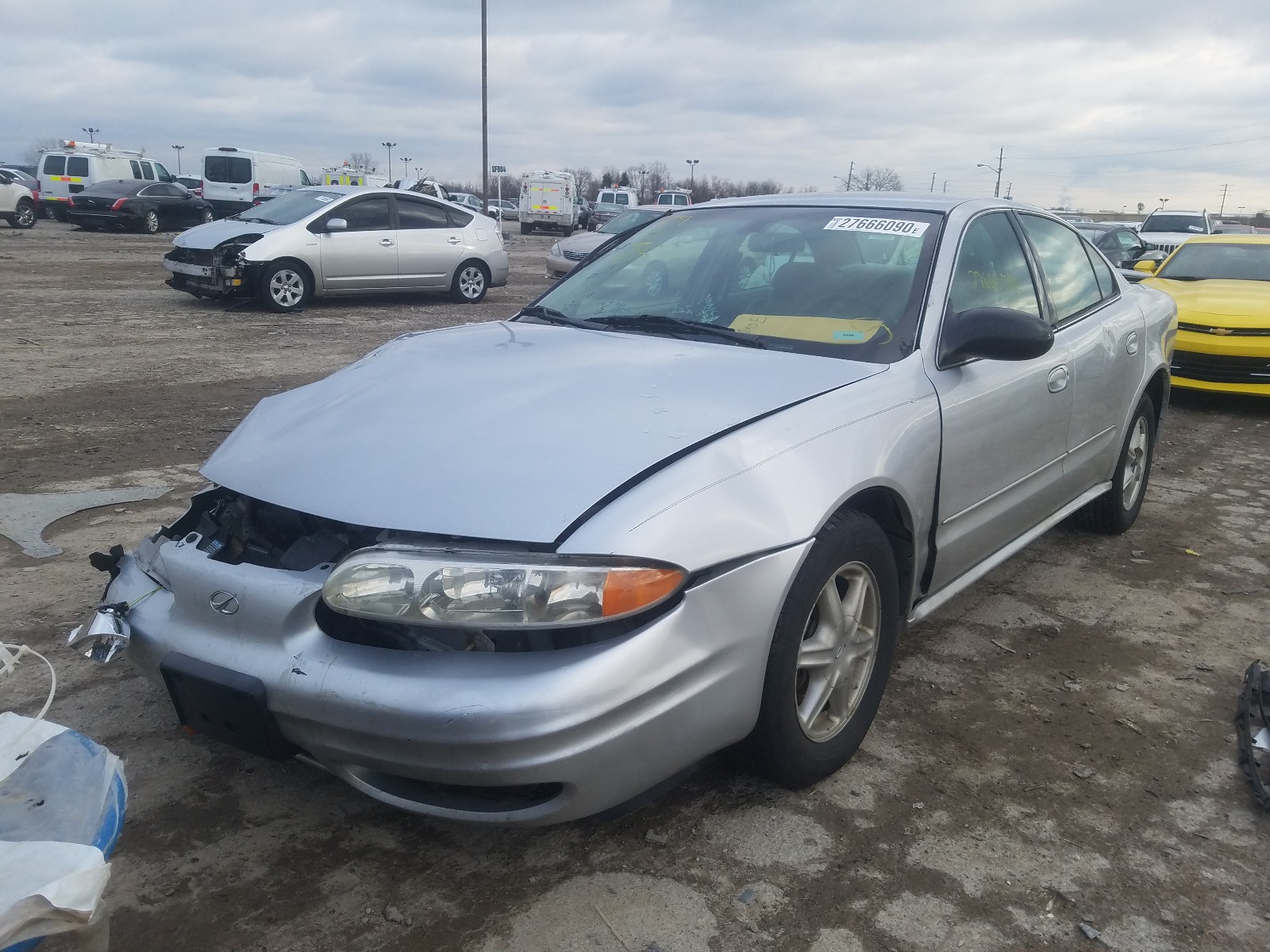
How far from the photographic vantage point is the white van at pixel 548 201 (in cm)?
3828

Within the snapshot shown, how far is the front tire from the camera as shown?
2.35m

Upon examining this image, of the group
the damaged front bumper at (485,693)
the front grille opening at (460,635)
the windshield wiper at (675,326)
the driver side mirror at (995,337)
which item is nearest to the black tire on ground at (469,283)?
the windshield wiper at (675,326)

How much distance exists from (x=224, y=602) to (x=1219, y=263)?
978 centimetres

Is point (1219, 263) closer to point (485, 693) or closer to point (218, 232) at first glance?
point (485, 693)

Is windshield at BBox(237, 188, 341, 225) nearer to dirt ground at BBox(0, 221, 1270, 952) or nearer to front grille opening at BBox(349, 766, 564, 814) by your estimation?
dirt ground at BBox(0, 221, 1270, 952)

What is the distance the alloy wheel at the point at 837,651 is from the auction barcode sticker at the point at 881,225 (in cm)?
130

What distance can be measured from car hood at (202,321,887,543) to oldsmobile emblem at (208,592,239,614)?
235 millimetres

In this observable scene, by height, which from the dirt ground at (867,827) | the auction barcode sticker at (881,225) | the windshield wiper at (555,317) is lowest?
the dirt ground at (867,827)

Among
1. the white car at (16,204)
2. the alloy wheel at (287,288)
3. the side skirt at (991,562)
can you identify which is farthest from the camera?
the white car at (16,204)

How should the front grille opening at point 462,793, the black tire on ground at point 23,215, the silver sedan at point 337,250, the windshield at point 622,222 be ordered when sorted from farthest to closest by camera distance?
the black tire on ground at point 23,215, the windshield at point 622,222, the silver sedan at point 337,250, the front grille opening at point 462,793

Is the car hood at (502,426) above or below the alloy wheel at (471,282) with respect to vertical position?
above

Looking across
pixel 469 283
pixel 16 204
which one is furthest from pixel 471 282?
pixel 16 204

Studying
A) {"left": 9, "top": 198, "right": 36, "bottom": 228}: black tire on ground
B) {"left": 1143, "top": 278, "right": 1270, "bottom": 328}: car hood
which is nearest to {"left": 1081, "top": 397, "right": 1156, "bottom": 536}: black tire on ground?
{"left": 1143, "top": 278, "right": 1270, "bottom": 328}: car hood

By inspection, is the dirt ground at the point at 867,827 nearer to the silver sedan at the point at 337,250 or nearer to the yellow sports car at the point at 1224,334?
the yellow sports car at the point at 1224,334
